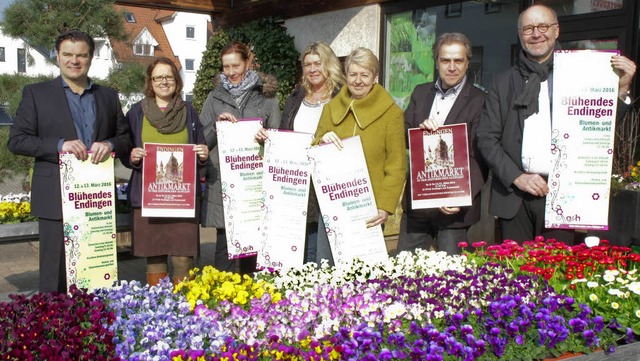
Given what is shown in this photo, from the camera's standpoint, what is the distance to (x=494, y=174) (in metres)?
4.20

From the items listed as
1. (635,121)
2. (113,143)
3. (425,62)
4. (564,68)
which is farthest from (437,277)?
(425,62)

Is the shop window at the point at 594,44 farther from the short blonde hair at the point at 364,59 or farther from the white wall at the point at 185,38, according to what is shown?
the white wall at the point at 185,38

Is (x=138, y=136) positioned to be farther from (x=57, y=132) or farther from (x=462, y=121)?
(x=462, y=121)

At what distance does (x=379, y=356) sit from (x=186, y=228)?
2345mm

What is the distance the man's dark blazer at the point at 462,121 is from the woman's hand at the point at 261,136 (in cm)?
96

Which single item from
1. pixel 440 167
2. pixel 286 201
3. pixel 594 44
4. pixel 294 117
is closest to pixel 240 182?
pixel 286 201

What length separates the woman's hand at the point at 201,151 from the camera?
183 inches

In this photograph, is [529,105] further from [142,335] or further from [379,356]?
[142,335]

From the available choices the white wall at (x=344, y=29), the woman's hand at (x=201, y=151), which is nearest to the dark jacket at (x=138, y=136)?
the woman's hand at (x=201, y=151)

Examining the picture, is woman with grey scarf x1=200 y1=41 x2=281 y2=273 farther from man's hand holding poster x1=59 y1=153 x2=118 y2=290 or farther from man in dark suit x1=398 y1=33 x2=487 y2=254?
man in dark suit x1=398 y1=33 x2=487 y2=254

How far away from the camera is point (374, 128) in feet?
14.0

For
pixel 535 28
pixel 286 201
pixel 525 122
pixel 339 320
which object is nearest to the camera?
pixel 339 320

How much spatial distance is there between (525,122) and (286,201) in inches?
63.2

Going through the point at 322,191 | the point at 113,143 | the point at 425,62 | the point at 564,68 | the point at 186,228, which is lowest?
the point at 186,228
